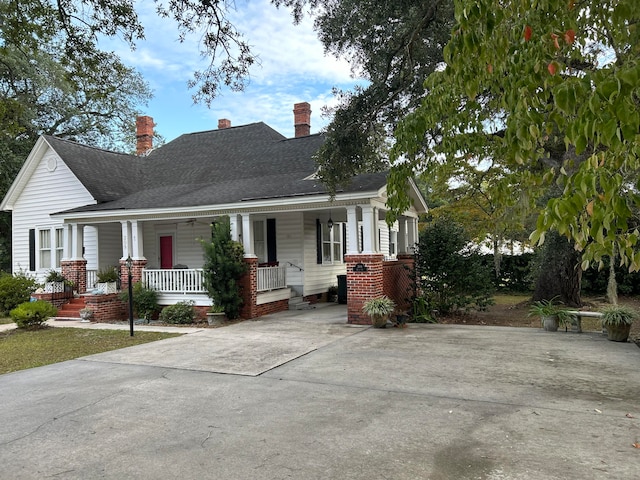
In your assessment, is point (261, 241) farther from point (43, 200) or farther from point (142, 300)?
point (43, 200)

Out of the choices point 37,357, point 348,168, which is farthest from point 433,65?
point 37,357

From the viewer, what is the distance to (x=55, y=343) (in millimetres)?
9336

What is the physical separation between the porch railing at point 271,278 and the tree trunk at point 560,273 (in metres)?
8.34

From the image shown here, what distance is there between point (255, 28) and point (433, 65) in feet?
14.3

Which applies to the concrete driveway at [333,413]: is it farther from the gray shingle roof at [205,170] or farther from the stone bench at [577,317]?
the gray shingle roof at [205,170]

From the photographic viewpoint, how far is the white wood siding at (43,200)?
16.1 m

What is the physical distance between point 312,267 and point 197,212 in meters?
4.32

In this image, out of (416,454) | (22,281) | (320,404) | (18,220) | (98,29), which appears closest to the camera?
(416,454)

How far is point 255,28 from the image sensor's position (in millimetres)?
7406

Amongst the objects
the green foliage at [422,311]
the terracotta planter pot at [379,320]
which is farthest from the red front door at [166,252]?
the green foliage at [422,311]

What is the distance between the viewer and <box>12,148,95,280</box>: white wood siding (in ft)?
52.7

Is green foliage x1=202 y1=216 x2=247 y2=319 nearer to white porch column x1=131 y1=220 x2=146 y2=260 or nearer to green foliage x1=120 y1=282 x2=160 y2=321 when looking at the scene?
green foliage x1=120 y1=282 x2=160 y2=321

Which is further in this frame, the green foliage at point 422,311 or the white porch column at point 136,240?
the white porch column at point 136,240

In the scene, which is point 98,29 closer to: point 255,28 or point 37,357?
Answer: point 255,28
